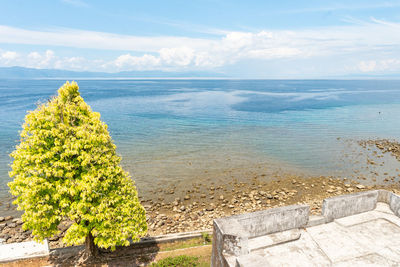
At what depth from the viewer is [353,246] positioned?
10516mm

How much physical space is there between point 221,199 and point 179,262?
1411 cm

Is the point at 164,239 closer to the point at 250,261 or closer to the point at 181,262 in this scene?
the point at 181,262

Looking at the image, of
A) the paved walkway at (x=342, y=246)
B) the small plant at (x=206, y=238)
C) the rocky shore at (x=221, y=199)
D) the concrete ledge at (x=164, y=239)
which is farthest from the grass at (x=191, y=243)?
the paved walkway at (x=342, y=246)

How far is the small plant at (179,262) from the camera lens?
1520 centimetres

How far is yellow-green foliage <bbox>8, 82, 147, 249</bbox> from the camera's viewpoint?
12.8 meters

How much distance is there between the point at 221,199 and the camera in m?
28.9

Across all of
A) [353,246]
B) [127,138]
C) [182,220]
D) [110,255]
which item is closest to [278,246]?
[353,246]

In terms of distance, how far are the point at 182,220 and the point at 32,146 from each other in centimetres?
1630

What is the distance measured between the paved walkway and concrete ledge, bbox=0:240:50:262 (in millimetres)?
15764

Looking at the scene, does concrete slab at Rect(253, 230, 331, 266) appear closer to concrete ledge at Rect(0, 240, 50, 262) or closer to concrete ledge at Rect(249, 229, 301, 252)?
concrete ledge at Rect(249, 229, 301, 252)

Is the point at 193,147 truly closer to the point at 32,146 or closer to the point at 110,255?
the point at 110,255

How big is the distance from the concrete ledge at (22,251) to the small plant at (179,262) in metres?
8.50

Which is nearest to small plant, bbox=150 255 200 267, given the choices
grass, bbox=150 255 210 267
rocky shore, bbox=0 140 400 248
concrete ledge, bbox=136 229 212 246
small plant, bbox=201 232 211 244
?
grass, bbox=150 255 210 267

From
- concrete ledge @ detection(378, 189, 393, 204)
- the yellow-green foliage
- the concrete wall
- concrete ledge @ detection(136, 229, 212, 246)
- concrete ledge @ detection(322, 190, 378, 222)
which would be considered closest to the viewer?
the concrete wall
